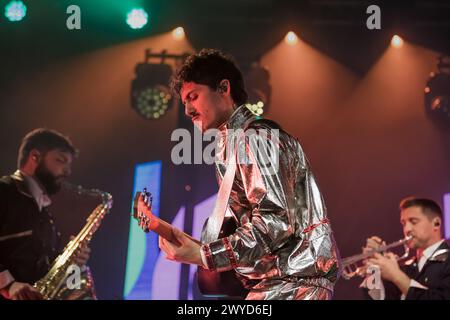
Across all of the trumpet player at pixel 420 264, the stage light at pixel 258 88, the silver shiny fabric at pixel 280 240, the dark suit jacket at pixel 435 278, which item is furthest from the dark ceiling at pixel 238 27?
the silver shiny fabric at pixel 280 240

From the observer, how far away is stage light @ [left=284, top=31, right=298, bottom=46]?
679cm

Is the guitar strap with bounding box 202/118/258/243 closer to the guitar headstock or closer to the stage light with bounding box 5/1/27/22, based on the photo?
the guitar headstock

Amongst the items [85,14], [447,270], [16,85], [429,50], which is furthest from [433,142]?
[16,85]

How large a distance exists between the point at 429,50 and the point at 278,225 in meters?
5.67

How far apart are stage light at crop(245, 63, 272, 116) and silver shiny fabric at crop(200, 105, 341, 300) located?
14.6 feet

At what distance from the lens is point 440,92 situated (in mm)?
6602

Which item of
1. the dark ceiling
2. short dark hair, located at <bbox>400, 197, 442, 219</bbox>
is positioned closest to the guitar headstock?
short dark hair, located at <bbox>400, 197, 442, 219</bbox>

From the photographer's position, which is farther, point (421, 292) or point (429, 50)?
point (429, 50)

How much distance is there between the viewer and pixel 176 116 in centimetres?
650

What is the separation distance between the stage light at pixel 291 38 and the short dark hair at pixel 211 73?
4465 millimetres

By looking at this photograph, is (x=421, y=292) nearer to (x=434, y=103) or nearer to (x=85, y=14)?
(x=434, y=103)

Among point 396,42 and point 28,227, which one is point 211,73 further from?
point 396,42

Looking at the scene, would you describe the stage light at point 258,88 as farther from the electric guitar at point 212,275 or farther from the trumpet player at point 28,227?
the electric guitar at point 212,275

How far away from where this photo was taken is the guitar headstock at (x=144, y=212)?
2.03 m
